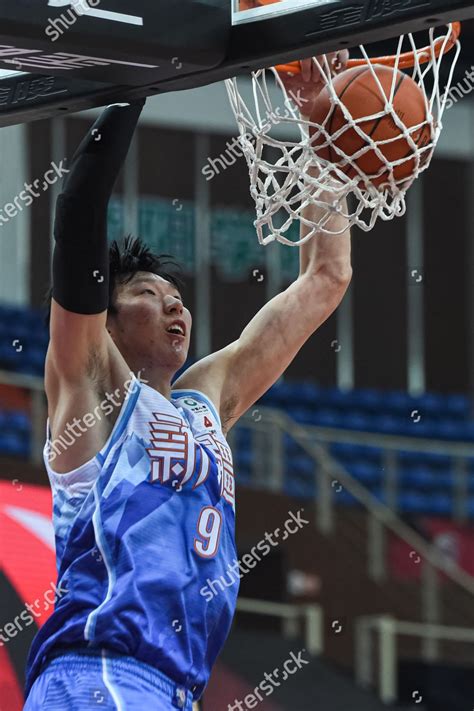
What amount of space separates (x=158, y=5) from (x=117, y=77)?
0.61 ft

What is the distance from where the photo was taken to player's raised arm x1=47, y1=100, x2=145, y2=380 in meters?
2.88

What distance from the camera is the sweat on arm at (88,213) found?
288 centimetres

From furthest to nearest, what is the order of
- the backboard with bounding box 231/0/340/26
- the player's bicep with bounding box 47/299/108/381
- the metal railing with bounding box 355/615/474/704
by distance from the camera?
the metal railing with bounding box 355/615/474/704
the player's bicep with bounding box 47/299/108/381
the backboard with bounding box 231/0/340/26

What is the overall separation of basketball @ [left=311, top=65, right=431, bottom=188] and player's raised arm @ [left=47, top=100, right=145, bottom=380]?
2.22ft

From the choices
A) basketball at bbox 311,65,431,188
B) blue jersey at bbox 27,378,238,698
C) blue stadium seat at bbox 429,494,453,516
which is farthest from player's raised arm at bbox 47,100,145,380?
blue stadium seat at bbox 429,494,453,516

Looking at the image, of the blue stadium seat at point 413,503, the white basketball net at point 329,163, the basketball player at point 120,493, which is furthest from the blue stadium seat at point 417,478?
the basketball player at point 120,493

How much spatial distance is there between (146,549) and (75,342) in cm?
49

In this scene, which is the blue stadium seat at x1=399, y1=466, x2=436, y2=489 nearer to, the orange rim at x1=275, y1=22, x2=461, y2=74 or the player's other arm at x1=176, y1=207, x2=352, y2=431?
the player's other arm at x1=176, y1=207, x2=352, y2=431

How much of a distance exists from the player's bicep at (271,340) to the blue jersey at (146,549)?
458 mm

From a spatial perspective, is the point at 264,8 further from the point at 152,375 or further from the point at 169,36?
the point at 152,375

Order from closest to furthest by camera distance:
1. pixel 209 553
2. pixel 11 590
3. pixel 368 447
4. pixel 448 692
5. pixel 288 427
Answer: pixel 209 553
pixel 11 590
pixel 448 692
pixel 288 427
pixel 368 447

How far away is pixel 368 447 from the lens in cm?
1235

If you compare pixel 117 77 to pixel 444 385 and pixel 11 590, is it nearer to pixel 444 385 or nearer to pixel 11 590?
pixel 11 590

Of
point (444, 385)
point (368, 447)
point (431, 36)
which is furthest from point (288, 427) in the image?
point (431, 36)
